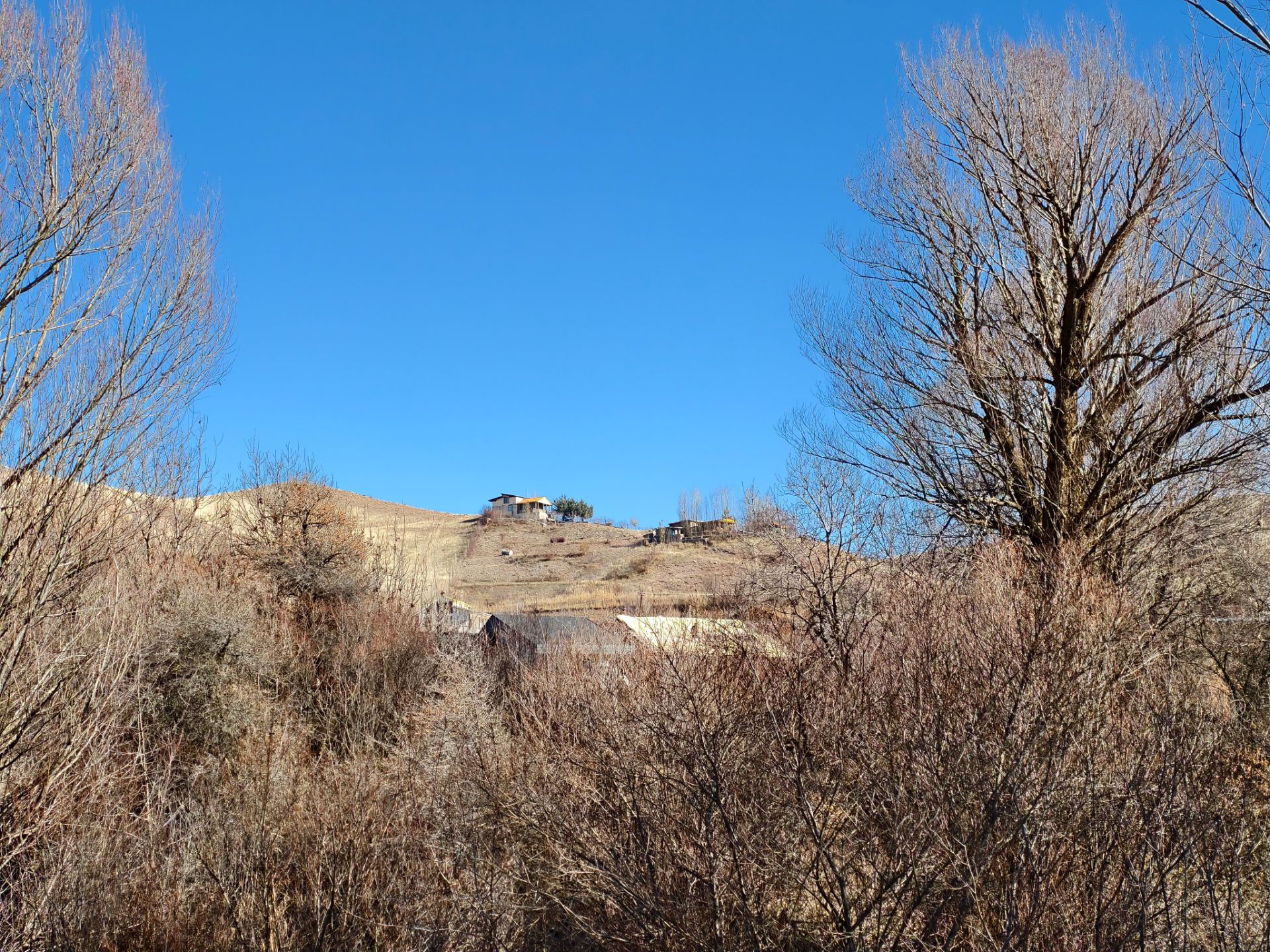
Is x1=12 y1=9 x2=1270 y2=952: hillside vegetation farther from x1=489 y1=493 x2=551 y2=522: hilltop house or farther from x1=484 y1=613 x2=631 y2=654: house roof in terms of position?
x1=489 y1=493 x2=551 y2=522: hilltop house

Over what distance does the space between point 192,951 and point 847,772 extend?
464 cm

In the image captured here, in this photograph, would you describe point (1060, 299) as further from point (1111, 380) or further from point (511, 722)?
point (511, 722)

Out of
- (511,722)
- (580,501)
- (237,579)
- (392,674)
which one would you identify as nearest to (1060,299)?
(511,722)

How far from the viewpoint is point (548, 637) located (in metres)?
16.2

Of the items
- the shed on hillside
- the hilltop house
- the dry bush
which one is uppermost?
the hilltop house

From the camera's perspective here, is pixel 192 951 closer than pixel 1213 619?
Yes

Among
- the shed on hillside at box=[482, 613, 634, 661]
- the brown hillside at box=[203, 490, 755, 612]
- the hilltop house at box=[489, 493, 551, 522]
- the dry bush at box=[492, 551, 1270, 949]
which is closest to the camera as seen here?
the dry bush at box=[492, 551, 1270, 949]

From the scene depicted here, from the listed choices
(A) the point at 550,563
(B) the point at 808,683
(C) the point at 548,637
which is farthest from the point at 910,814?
(A) the point at 550,563

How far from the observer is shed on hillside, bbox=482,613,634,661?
15129 millimetres

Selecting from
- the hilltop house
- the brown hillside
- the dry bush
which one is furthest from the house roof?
the hilltop house

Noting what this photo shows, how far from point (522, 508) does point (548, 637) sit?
63.3 m

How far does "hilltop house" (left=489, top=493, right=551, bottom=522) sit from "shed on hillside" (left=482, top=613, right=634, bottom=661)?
190 feet

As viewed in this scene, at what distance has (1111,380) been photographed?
14016mm

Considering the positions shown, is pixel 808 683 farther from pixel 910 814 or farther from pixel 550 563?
pixel 550 563
